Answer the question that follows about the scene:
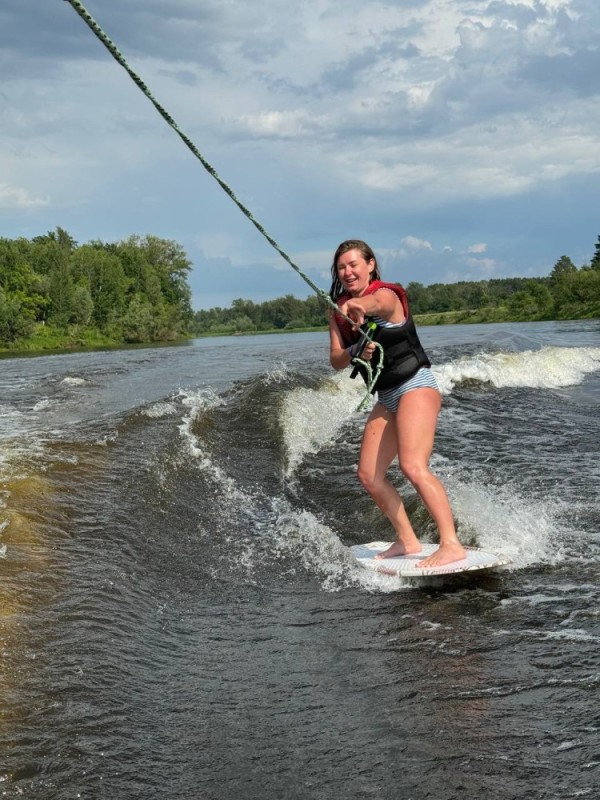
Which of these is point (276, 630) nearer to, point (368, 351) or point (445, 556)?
point (445, 556)

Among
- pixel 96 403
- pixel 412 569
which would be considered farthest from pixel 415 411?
pixel 96 403

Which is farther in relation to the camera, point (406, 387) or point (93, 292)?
point (93, 292)

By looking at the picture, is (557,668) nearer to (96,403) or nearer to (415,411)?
(415,411)

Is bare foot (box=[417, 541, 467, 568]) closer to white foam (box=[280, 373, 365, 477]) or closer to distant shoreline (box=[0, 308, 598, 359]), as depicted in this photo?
white foam (box=[280, 373, 365, 477])

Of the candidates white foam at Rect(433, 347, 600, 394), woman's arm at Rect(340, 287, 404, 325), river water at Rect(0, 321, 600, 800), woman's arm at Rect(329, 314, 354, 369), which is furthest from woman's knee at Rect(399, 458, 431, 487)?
white foam at Rect(433, 347, 600, 394)

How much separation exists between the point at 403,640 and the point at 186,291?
4726 inches

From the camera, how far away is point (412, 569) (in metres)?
6.27

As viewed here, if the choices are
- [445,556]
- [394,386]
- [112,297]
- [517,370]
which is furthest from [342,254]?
[112,297]

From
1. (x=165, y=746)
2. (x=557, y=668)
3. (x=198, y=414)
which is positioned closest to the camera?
(x=165, y=746)

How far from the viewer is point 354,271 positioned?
6344 mm

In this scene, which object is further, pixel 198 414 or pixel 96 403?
pixel 96 403

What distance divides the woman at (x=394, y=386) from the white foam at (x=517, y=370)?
12127 millimetres

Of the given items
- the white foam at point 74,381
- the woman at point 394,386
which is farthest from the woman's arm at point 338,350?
the white foam at point 74,381

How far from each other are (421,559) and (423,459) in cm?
78
